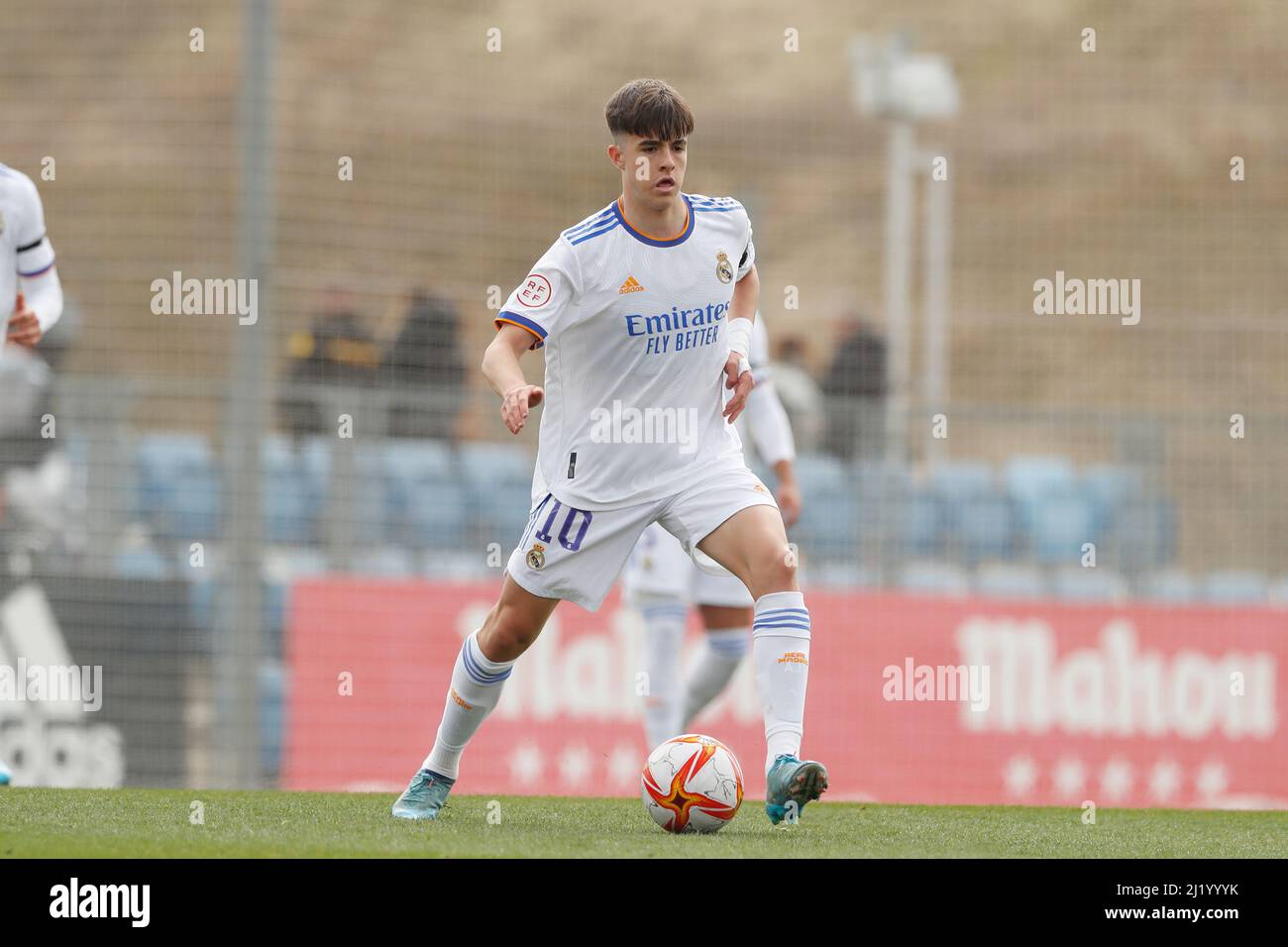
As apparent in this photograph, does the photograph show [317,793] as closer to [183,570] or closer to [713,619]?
[713,619]

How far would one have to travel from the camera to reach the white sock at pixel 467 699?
600 centimetres

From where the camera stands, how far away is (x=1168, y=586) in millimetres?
11703


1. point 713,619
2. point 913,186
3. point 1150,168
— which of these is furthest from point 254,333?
point 1150,168

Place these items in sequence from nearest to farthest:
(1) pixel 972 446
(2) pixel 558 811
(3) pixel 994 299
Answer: (2) pixel 558 811, (1) pixel 972 446, (3) pixel 994 299

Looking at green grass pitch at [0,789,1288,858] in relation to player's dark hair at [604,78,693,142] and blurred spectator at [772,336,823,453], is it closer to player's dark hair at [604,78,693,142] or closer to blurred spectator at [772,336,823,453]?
player's dark hair at [604,78,693,142]

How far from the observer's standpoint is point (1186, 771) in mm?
11062

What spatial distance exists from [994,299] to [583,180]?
9.00m

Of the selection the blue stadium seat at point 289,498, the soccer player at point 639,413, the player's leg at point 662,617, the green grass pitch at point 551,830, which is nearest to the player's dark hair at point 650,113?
the soccer player at point 639,413

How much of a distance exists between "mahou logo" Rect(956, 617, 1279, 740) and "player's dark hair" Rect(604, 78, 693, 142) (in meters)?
6.16

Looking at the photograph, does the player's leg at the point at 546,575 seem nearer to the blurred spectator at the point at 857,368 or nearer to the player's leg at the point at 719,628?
the player's leg at the point at 719,628

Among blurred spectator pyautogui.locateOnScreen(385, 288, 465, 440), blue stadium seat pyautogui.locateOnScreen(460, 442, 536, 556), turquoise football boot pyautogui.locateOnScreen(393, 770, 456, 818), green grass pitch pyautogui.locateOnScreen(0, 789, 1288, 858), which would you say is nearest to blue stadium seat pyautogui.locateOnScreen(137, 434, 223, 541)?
blurred spectator pyautogui.locateOnScreen(385, 288, 465, 440)

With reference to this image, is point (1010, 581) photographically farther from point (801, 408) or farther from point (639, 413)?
point (639, 413)

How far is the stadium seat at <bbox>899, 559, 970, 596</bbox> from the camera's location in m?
11.5

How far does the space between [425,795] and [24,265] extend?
2986mm
